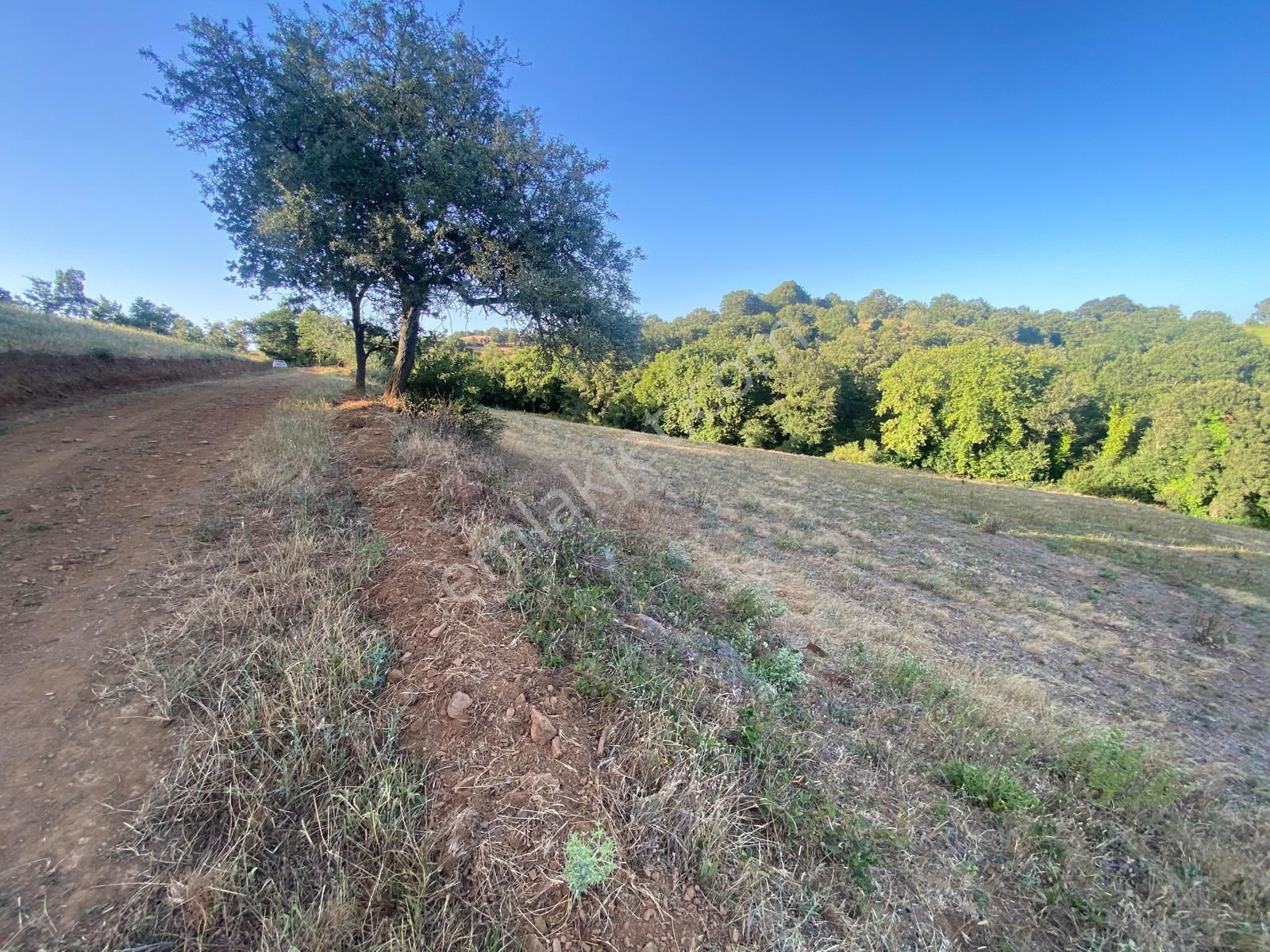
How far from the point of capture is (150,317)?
5512 centimetres

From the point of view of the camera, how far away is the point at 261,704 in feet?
7.93

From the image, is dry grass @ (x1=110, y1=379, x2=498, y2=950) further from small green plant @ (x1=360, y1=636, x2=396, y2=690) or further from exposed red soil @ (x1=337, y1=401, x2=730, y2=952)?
exposed red soil @ (x1=337, y1=401, x2=730, y2=952)

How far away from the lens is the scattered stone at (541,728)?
259 cm

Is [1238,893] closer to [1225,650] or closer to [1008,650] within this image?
[1008,650]

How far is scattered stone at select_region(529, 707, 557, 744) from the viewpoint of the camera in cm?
259

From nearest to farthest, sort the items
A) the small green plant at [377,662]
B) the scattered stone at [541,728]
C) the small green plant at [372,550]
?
1. the scattered stone at [541,728]
2. the small green plant at [377,662]
3. the small green plant at [372,550]

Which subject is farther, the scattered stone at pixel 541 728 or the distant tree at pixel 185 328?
the distant tree at pixel 185 328

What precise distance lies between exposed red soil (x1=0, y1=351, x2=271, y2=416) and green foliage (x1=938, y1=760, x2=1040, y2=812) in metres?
16.1

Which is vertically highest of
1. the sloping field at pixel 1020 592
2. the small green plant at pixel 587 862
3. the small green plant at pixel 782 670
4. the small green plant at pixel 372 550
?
the small green plant at pixel 372 550

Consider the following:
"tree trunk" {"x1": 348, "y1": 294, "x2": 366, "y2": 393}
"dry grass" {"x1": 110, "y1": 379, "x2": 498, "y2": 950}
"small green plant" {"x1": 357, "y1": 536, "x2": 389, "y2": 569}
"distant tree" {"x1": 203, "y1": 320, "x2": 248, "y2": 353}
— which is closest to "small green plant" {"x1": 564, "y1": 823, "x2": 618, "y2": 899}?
"dry grass" {"x1": 110, "y1": 379, "x2": 498, "y2": 950}

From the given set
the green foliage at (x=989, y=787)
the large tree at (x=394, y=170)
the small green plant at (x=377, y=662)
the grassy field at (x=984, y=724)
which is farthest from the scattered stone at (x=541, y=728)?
the large tree at (x=394, y=170)

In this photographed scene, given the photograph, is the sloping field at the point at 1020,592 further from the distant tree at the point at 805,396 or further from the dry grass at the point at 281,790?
the distant tree at the point at 805,396

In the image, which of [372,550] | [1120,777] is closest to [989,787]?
[1120,777]

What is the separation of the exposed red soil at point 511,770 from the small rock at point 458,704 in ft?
0.06
